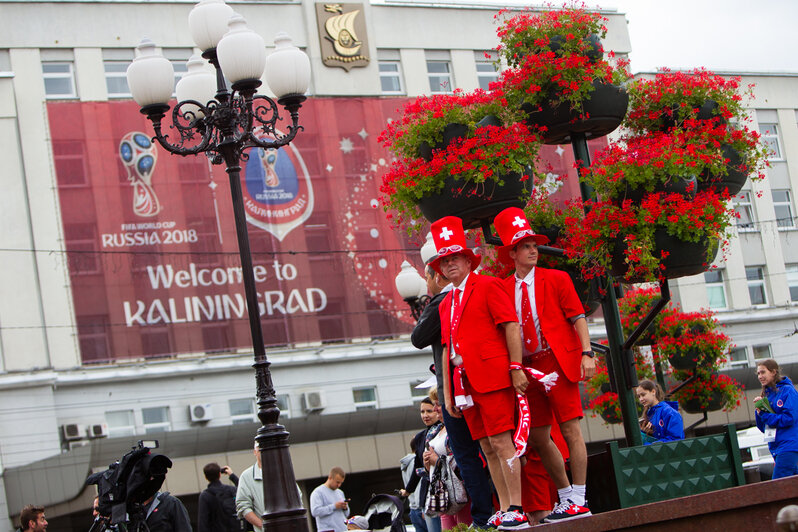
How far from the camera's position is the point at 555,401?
6.94 meters

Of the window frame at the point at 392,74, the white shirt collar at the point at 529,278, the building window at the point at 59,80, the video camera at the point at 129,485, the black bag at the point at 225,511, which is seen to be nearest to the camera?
the white shirt collar at the point at 529,278

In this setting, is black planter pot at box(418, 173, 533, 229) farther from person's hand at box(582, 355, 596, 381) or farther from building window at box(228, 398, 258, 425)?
building window at box(228, 398, 258, 425)

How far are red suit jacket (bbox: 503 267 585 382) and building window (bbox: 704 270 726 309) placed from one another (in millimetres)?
37606

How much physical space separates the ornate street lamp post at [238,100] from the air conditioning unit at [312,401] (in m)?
22.4

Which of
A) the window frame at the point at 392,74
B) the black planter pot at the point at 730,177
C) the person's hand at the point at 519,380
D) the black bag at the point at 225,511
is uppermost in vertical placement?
the window frame at the point at 392,74

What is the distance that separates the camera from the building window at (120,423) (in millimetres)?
32406

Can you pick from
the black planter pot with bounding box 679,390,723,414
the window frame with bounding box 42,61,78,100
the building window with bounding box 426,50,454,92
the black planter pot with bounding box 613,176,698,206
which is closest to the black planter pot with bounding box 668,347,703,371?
the black planter pot with bounding box 679,390,723,414

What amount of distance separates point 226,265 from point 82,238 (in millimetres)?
4419

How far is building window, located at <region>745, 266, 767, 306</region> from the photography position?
1736 inches

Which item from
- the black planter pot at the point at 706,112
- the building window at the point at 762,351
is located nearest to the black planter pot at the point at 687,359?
the black planter pot at the point at 706,112

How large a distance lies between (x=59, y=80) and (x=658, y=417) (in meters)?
28.4

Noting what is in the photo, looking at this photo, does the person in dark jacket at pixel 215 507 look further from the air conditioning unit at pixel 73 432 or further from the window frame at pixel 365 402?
the window frame at pixel 365 402

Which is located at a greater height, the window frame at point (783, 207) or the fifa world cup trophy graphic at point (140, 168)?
the fifa world cup trophy graphic at point (140, 168)

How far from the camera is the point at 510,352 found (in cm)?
683
